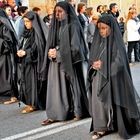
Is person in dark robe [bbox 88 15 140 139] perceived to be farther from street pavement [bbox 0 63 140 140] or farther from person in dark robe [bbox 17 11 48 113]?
person in dark robe [bbox 17 11 48 113]

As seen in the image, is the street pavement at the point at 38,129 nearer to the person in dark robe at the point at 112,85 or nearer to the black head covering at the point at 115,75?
the person in dark robe at the point at 112,85

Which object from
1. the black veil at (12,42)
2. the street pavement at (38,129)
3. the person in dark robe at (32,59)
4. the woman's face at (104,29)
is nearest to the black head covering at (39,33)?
the person in dark robe at (32,59)

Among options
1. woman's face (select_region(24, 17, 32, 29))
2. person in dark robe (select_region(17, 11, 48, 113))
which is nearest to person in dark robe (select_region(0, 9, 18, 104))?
person in dark robe (select_region(17, 11, 48, 113))

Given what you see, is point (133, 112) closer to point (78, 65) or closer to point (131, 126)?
point (131, 126)

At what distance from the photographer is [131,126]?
6.38m

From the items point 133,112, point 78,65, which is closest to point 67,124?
point 78,65

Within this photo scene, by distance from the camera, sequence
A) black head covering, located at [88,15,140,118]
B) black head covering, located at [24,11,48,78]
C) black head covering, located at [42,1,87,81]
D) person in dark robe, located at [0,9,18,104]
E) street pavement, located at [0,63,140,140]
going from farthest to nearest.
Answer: person in dark robe, located at [0,9,18,104]
black head covering, located at [24,11,48,78]
black head covering, located at [42,1,87,81]
street pavement, located at [0,63,140,140]
black head covering, located at [88,15,140,118]

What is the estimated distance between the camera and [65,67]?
23.7 feet

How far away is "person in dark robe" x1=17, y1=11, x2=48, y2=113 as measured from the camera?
7.95 metres

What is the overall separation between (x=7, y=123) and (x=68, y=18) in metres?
1.97

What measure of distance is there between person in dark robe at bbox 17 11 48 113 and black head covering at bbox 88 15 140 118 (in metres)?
1.90

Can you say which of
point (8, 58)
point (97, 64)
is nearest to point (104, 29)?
point (97, 64)

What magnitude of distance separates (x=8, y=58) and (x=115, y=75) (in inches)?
141

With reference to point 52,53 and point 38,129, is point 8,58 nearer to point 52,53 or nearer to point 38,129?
point 52,53
